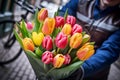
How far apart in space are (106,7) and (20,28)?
47.0 inches

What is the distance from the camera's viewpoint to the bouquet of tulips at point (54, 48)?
1.41 meters

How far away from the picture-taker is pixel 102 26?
8.25 feet

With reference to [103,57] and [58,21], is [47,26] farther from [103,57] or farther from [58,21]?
[103,57]

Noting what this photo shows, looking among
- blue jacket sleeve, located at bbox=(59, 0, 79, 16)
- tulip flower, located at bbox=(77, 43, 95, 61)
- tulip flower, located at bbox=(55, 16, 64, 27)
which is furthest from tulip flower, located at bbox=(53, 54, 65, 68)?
blue jacket sleeve, located at bbox=(59, 0, 79, 16)

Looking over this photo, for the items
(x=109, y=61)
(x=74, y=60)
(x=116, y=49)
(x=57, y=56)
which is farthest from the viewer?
(x=116, y=49)

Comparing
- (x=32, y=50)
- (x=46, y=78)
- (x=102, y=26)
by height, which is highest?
(x=32, y=50)

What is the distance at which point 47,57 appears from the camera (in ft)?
4.52

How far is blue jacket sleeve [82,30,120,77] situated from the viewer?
1.76 meters

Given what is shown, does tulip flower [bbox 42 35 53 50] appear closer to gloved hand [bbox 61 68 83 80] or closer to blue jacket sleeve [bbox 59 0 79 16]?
gloved hand [bbox 61 68 83 80]

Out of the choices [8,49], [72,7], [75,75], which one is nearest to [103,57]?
[75,75]

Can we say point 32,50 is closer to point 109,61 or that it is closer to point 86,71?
point 86,71

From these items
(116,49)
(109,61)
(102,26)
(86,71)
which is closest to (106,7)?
(102,26)

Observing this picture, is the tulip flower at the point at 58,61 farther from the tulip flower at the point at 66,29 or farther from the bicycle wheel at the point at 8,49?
the bicycle wheel at the point at 8,49

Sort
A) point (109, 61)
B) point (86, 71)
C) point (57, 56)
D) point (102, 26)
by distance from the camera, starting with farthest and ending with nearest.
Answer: point (102, 26)
point (109, 61)
point (86, 71)
point (57, 56)
